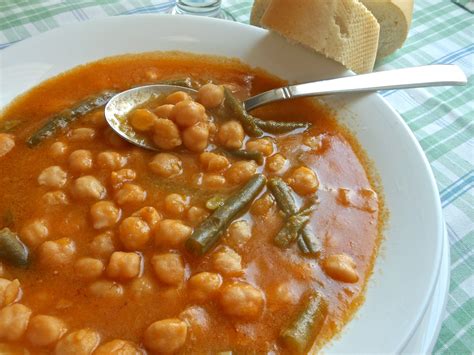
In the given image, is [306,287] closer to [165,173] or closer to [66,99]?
[165,173]

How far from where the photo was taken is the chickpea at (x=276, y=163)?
321cm

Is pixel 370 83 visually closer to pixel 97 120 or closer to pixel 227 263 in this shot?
pixel 227 263

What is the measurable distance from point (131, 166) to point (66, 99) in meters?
0.79

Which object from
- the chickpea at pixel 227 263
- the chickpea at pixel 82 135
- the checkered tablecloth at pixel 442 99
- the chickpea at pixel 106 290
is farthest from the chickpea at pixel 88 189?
the checkered tablecloth at pixel 442 99

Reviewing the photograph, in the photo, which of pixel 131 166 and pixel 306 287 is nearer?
pixel 306 287

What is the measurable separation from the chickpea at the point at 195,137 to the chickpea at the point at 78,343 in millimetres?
1321

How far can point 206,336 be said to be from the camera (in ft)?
8.05

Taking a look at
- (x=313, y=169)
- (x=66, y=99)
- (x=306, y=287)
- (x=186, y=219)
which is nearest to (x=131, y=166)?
(x=186, y=219)

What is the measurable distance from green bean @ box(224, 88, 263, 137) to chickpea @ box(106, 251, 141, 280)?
1.20 meters

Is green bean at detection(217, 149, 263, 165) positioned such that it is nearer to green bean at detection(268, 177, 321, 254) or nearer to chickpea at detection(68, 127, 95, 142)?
green bean at detection(268, 177, 321, 254)

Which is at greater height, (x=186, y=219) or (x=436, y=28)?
(x=186, y=219)

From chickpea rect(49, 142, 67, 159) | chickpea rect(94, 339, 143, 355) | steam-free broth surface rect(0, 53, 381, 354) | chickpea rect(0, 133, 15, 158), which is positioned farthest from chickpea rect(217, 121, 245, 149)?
chickpea rect(94, 339, 143, 355)

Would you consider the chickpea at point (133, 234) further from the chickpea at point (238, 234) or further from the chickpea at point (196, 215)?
the chickpea at point (238, 234)

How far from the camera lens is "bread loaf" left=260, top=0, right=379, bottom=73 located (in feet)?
11.9
